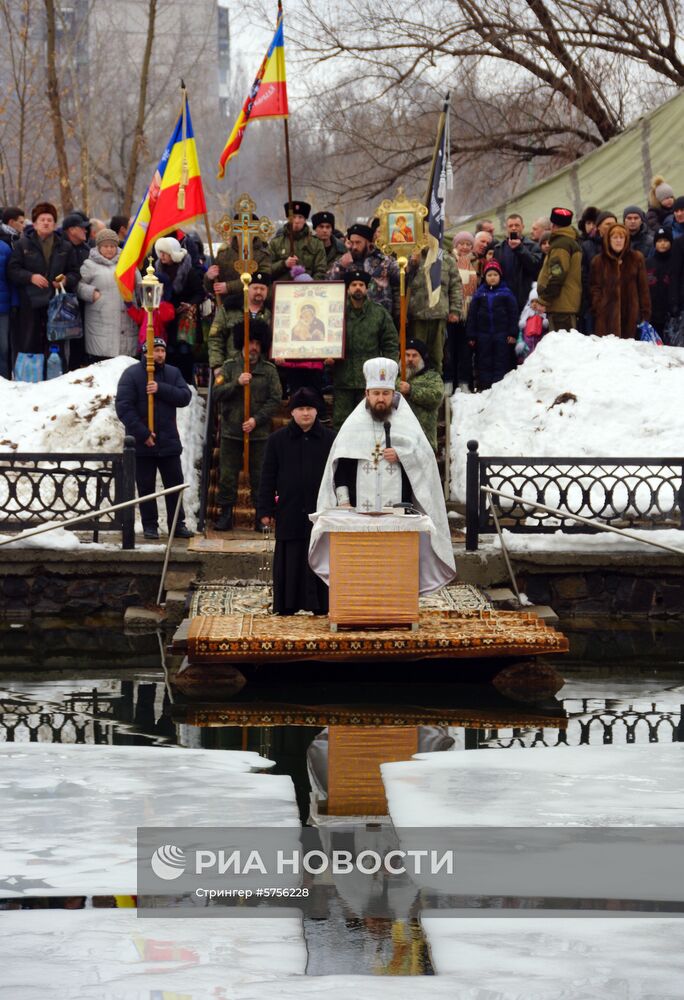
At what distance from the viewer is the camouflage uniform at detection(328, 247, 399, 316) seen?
53.7 ft

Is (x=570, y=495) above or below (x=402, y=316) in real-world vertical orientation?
below

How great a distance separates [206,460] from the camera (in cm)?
1705

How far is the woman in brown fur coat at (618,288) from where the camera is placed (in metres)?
17.7

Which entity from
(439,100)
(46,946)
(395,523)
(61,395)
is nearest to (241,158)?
(439,100)

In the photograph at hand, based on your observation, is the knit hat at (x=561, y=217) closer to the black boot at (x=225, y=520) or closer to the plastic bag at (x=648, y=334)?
the plastic bag at (x=648, y=334)

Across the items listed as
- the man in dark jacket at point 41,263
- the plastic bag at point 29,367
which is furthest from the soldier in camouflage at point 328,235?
the plastic bag at point 29,367

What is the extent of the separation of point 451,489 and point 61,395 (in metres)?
4.24

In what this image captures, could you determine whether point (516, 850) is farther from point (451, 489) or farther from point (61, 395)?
point (61, 395)

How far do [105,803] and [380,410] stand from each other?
4827 millimetres

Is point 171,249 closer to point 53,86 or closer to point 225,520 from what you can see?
point 225,520

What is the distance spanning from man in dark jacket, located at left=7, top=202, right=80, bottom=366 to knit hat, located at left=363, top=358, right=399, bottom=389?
261 inches

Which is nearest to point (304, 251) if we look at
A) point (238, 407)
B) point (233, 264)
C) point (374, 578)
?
point (233, 264)

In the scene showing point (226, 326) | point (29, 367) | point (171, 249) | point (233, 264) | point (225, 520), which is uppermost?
point (171, 249)

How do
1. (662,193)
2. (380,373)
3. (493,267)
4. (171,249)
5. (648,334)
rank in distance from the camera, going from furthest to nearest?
(662,193) → (648,334) → (493,267) → (171,249) → (380,373)
